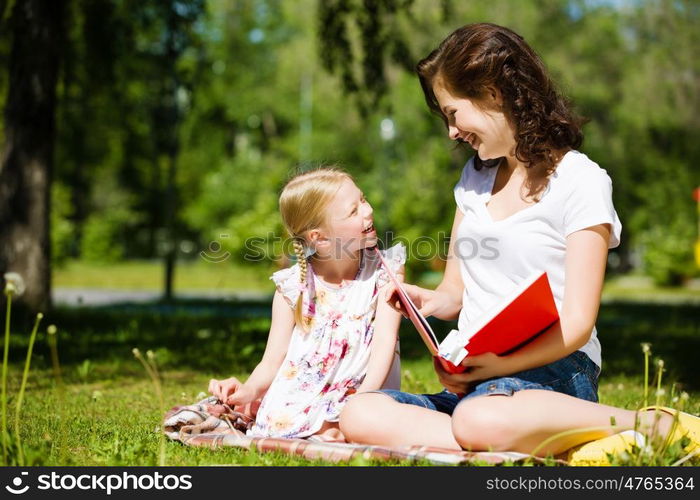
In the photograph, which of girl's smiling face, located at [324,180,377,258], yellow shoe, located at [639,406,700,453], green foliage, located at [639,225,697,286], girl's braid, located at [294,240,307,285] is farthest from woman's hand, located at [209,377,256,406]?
green foliage, located at [639,225,697,286]

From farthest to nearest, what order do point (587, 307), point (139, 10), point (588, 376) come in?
point (139, 10) < point (588, 376) < point (587, 307)

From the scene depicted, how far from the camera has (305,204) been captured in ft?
12.5

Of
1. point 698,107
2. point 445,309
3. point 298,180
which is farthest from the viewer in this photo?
point 698,107

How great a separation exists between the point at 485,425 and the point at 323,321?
109cm

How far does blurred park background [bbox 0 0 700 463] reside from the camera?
25.3 feet

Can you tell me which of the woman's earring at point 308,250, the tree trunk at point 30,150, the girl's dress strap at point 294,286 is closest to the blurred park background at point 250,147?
the tree trunk at point 30,150

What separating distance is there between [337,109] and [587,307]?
26701 mm

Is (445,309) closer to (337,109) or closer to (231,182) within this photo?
(337,109)

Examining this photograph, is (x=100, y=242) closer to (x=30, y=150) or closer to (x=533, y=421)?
(x=30, y=150)

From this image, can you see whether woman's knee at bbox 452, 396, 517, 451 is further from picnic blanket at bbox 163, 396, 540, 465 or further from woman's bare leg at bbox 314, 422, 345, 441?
woman's bare leg at bbox 314, 422, 345, 441

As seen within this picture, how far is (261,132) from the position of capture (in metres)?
42.3

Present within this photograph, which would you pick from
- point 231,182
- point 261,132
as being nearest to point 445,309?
point 231,182

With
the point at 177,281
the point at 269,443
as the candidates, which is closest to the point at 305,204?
the point at 269,443
